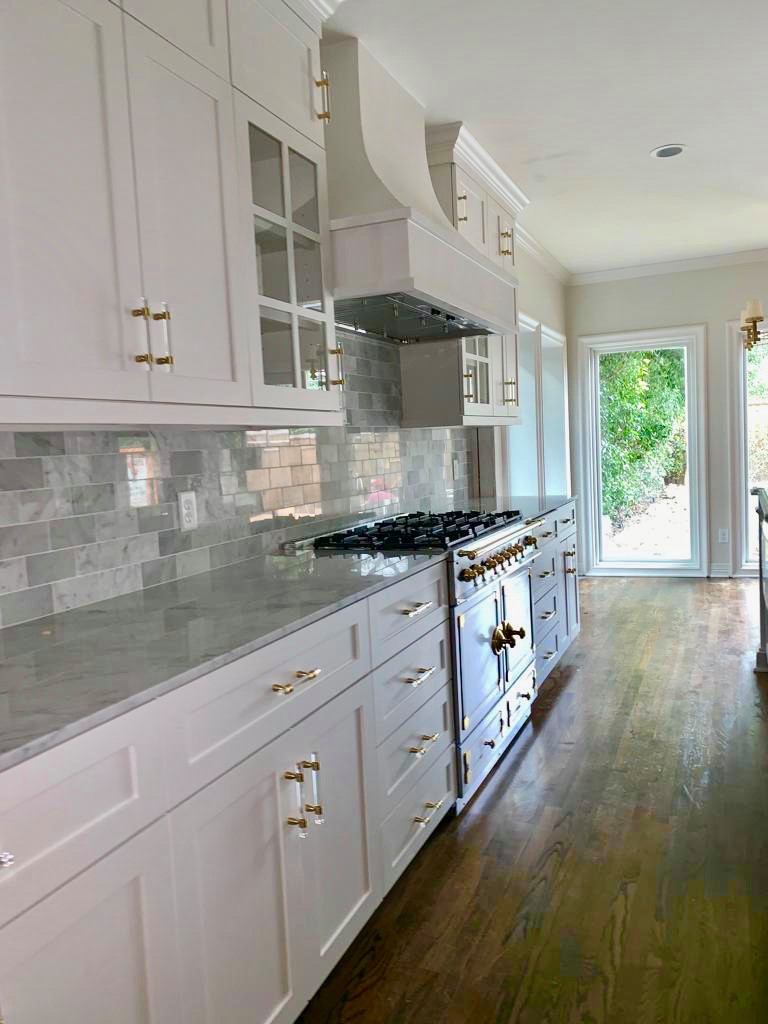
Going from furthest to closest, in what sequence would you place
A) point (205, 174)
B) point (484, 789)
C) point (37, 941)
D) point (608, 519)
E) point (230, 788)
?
point (608, 519) < point (484, 789) < point (205, 174) < point (230, 788) < point (37, 941)

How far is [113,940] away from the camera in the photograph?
114 cm

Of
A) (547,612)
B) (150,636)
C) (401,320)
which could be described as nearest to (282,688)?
(150,636)

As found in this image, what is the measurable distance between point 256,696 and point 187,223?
3.42ft

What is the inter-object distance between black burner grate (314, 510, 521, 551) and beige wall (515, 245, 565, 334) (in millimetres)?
2260

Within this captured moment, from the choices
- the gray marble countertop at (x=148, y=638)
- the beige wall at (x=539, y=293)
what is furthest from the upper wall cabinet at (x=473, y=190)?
the gray marble countertop at (x=148, y=638)

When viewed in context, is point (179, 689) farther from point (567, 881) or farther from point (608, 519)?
point (608, 519)

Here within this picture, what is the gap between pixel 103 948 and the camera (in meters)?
1.12

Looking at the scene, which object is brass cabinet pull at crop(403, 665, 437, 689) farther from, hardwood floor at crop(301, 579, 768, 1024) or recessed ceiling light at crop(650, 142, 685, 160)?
recessed ceiling light at crop(650, 142, 685, 160)

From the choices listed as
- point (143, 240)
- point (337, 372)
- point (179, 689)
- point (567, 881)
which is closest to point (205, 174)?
point (143, 240)

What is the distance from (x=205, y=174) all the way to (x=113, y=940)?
156 centimetres

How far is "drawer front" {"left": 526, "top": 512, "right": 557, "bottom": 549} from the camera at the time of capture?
3573mm

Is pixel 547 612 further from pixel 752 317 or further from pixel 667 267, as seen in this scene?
pixel 667 267

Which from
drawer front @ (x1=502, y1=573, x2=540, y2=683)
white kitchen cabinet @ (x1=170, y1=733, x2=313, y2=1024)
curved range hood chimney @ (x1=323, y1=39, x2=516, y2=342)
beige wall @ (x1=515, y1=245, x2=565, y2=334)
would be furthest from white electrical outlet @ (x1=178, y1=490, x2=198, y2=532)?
beige wall @ (x1=515, y1=245, x2=565, y2=334)

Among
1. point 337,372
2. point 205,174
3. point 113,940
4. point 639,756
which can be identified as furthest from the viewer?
point 639,756
